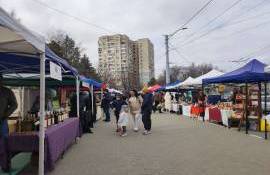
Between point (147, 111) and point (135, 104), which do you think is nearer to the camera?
point (147, 111)

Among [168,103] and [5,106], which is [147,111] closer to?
[5,106]

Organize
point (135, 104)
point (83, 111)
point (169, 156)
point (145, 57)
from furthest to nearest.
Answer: point (145, 57), point (135, 104), point (83, 111), point (169, 156)

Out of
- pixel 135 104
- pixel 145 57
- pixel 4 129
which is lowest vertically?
pixel 4 129

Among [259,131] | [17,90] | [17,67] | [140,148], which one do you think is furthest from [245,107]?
[17,90]

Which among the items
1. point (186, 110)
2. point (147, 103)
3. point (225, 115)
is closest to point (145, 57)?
point (186, 110)

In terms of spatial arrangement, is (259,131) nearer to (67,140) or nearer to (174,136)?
(174,136)

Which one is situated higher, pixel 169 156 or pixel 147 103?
pixel 147 103

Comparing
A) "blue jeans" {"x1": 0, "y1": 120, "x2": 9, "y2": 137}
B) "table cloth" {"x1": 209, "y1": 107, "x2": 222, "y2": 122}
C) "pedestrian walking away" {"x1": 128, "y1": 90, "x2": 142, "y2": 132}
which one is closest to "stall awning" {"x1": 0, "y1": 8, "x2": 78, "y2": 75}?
"blue jeans" {"x1": 0, "y1": 120, "x2": 9, "y2": 137}

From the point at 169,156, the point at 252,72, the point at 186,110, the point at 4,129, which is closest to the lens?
the point at 4,129

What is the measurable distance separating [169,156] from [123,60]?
74831mm

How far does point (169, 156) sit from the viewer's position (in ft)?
33.3

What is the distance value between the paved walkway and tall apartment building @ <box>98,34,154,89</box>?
64882mm

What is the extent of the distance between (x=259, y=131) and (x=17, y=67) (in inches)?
375

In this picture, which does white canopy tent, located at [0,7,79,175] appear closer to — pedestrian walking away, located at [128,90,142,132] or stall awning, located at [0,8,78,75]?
stall awning, located at [0,8,78,75]
